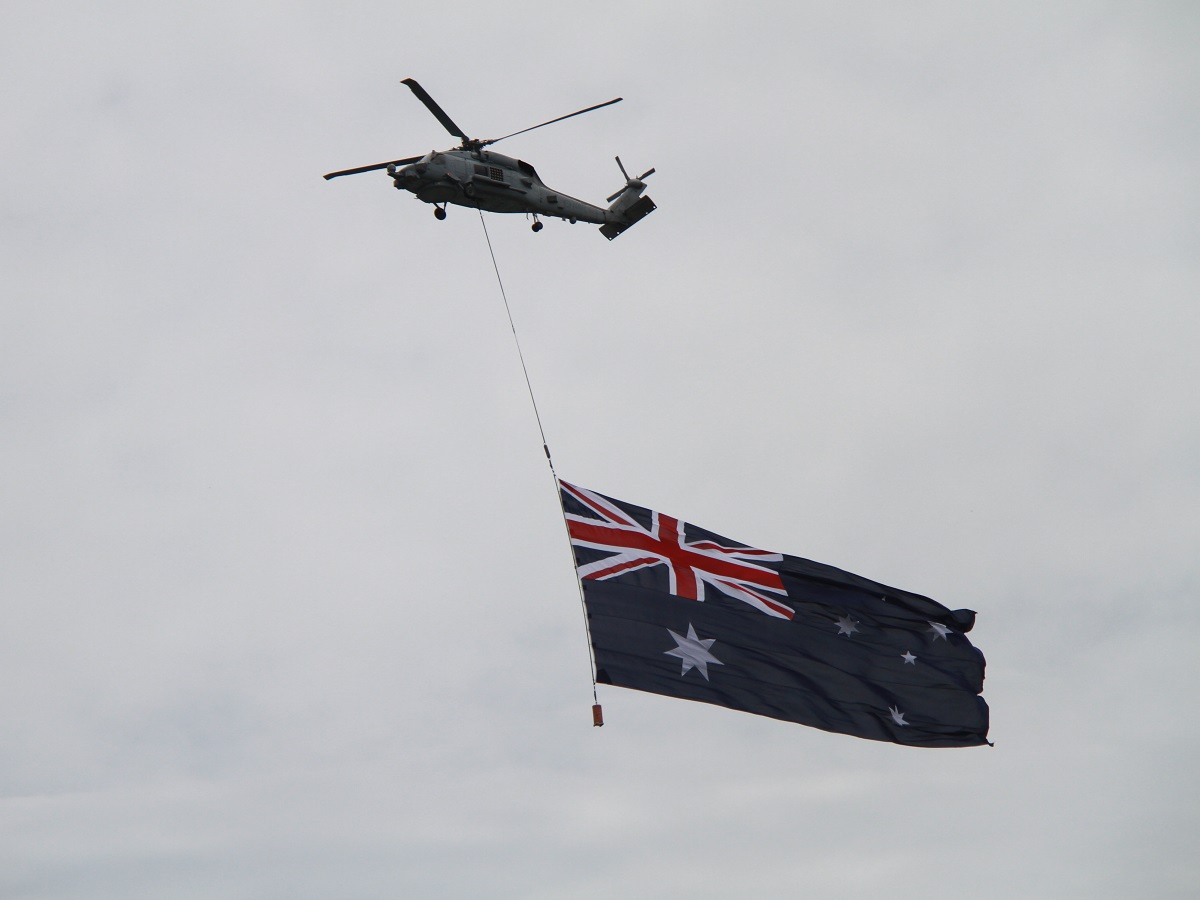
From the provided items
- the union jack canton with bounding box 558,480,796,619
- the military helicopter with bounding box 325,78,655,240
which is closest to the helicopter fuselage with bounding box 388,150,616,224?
the military helicopter with bounding box 325,78,655,240

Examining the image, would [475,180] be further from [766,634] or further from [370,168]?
[766,634]

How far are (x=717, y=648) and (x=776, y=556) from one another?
11.4 feet

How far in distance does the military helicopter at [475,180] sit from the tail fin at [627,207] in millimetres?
907

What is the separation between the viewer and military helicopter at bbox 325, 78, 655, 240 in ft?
120

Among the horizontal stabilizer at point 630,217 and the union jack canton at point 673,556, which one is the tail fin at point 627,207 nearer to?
the horizontal stabilizer at point 630,217

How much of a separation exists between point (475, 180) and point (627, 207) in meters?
6.69

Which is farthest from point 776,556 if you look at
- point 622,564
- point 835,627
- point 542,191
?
point 542,191

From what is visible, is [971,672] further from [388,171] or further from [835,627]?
[388,171]

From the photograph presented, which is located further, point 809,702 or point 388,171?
point 388,171

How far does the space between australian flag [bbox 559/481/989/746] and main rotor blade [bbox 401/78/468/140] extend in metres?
13.8

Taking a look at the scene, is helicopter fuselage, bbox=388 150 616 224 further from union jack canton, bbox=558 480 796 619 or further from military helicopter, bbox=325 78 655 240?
union jack canton, bbox=558 480 796 619

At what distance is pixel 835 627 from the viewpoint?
31.4 meters

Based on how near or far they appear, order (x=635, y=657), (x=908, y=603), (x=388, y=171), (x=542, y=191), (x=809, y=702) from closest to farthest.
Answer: (x=635, y=657), (x=809, y=702), (x=908, y=603), (x=388, y=171), (x=542, y=191)

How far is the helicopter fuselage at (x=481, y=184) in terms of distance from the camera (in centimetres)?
3672
